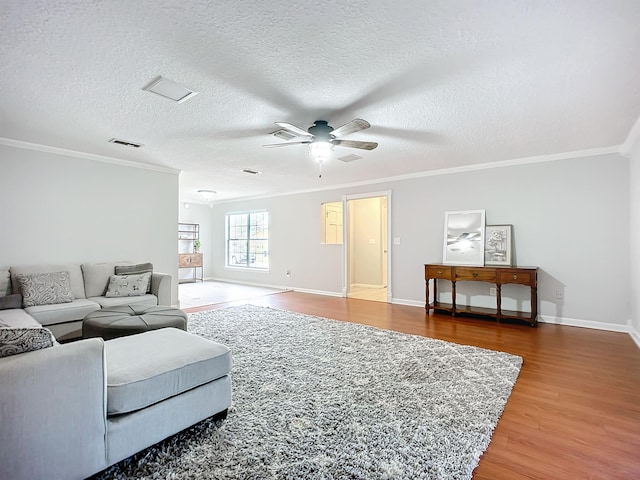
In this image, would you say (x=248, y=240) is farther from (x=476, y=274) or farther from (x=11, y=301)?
(x=476, y=274)

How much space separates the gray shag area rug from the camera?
64.3 inches

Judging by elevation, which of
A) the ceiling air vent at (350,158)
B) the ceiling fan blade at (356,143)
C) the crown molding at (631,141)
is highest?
the ceiling air vent at (350,158)

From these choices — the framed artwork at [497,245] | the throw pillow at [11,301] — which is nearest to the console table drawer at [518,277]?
the framed artwork at [497,245]

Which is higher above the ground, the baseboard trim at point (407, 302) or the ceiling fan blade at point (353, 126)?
the ceiling fan blade at point (353, 126)

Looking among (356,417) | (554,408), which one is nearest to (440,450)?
(356,417)

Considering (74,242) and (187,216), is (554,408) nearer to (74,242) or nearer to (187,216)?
(74,242)

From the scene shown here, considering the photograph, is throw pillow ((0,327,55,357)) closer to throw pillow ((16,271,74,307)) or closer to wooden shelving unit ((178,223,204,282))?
throw pillow ((16,271,74,307))

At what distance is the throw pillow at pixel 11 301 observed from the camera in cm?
347

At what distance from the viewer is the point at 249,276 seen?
353 inches

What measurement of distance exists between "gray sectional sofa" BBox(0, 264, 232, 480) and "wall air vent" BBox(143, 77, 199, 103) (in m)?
1.93

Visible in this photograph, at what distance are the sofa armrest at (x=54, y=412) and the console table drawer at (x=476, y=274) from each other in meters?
4.63

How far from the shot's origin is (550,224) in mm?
4711

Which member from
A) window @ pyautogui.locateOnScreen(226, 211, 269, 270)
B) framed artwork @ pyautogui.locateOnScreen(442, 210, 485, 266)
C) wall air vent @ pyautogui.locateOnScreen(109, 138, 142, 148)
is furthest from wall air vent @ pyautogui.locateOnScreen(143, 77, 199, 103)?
window @ pyautogui.locateOnScreen(226, 211, 269, 270)

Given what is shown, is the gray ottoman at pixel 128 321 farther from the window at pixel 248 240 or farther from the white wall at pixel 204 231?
the white wall at pixel 204 231
